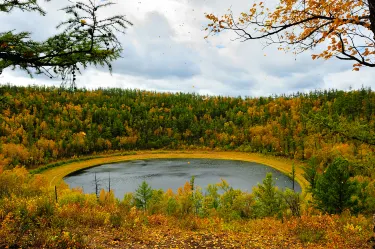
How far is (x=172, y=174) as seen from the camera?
197 ft

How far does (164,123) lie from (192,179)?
2913 inches

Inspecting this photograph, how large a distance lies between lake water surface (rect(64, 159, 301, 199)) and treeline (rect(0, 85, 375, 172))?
1423cm

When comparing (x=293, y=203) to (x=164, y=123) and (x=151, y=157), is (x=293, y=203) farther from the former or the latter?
(x=164, y=123)

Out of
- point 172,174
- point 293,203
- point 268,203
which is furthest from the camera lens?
point 172,174

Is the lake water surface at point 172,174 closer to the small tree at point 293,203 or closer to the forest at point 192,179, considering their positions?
the forest at point 192,179

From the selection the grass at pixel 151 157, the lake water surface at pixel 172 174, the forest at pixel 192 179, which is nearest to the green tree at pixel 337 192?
the forest at pixel 192 179

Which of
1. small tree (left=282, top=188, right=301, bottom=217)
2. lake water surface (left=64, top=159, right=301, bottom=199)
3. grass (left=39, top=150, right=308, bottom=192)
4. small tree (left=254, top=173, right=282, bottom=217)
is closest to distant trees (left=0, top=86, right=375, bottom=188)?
grass (left=39, top=150, right=308, bottom=192)

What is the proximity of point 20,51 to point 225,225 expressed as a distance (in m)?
10.9

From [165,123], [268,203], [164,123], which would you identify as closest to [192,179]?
[268,203]

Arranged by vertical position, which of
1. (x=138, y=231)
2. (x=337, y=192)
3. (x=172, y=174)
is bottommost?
(x=172, y=174)

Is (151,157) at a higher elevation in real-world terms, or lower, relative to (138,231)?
lower

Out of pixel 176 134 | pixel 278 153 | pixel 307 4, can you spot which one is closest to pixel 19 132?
pixel 176 134

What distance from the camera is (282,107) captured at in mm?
104500

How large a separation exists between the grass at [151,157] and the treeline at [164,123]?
12.4 ft
